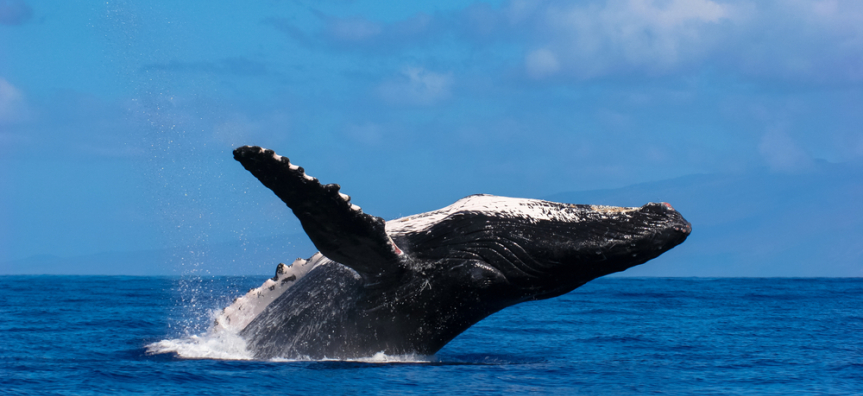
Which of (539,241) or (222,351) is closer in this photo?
(539,241)

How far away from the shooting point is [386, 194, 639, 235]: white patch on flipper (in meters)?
7.77

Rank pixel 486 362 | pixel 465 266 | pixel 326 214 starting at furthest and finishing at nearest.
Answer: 1. pixel 486 362
2. pixel 465 266
3. pixel 326 214

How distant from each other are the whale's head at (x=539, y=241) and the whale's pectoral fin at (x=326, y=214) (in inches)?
25.1

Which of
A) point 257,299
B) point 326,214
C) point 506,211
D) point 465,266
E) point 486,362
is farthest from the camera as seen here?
point 257,299

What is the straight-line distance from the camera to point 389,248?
278 inches

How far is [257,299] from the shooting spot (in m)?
9.40

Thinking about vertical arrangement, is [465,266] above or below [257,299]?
above

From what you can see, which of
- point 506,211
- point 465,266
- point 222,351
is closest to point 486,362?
point 465,266

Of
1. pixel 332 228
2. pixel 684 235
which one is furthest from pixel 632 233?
pixel 332 228

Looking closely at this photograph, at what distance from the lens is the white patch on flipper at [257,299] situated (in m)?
9.12

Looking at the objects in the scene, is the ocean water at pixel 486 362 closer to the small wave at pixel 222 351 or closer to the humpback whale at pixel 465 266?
the small wave at pixel 222 351

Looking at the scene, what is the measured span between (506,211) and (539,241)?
0.47 meters

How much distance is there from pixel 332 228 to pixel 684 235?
3483 millimetres

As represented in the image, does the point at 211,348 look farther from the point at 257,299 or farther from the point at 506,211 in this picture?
the point at 506,211
